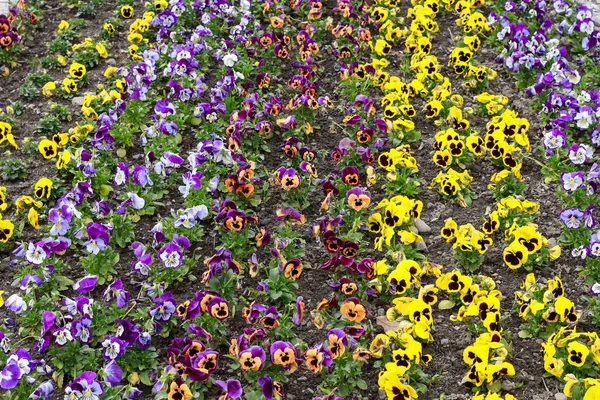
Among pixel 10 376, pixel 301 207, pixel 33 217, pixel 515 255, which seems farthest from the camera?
pixel 301 207

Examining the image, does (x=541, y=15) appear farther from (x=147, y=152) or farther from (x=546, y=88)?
(x=147, y=152)

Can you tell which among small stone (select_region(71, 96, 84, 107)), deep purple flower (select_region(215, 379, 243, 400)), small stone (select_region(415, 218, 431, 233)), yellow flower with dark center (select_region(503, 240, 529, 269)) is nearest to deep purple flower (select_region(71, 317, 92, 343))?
deep purple flower (select_region(215, 379, 243, 400))

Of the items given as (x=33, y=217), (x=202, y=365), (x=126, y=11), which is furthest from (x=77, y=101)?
(x=202, y=365)

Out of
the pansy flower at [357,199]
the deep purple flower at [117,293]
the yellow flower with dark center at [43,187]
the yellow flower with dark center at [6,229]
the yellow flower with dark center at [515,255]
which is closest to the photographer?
the deep purple flower at [117,293]

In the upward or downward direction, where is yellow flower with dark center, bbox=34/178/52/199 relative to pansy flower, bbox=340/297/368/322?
downward

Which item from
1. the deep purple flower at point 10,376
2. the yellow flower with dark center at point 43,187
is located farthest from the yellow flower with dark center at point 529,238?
the yellow flower with dark center at point 43,187

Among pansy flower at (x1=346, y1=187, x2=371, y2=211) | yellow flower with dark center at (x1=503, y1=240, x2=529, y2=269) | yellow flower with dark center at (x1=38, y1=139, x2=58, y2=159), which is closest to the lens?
yellow flower with dark center at (x1=503, y1=240, x2=529, y2=269)

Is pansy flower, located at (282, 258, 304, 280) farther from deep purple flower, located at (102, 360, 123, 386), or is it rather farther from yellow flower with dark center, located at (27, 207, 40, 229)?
yellow flower with dark center, located at (27, 207, 40, 229)

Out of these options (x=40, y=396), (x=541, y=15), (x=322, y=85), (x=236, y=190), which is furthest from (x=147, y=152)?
(x=541, y=15)

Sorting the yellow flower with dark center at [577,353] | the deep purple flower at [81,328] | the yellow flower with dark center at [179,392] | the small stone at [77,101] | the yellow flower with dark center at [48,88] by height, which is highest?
the yellow flower with dark center at [577,353]

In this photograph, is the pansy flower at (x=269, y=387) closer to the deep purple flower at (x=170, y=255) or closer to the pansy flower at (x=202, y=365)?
the pansy flower at (x=202, y=365)

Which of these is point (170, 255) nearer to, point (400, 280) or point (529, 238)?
point (400, 280)

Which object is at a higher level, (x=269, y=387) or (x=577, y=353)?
(x=577, y=353)

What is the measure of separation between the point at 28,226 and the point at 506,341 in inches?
126
